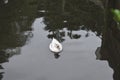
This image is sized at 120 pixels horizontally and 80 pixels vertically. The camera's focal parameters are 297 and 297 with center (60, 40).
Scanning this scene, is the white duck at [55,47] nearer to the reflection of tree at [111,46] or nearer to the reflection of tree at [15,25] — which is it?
the reflection of tree at [15,25]

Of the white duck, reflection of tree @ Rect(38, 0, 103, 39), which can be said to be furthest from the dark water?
the white duck

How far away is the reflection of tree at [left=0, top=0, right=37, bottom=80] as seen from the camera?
12758 mm

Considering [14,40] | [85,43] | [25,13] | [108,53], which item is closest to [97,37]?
[85,43]

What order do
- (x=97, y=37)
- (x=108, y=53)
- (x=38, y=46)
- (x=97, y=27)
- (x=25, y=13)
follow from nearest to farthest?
(x=108, y=53) < (x=38, y=46) < (x=97, y=37) < (x=97, y=27) < (x=25, y=13)

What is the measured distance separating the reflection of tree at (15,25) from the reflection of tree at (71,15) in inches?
31.9

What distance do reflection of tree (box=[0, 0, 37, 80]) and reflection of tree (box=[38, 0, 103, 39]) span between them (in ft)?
2.66

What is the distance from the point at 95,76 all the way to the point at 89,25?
518 centimetres

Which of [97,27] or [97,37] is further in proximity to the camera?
[97,27]

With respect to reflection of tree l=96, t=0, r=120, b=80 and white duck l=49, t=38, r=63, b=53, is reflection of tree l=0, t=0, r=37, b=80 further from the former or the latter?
reflection of tree l=96, t=0, r=120, b=80

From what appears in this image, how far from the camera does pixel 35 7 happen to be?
1802 centimetres

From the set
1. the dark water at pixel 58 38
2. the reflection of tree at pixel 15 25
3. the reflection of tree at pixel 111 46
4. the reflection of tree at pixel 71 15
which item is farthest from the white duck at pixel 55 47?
the reflection of tree at pixel 71 15

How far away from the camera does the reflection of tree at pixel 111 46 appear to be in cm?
1119

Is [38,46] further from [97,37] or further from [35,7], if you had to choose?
[35,7]

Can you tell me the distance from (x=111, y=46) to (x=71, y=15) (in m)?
4.50
